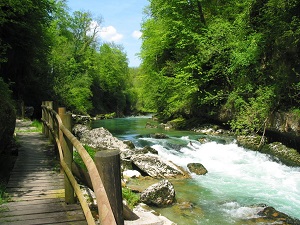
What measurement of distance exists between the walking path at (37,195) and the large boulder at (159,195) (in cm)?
254

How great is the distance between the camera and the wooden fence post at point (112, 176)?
195 cm

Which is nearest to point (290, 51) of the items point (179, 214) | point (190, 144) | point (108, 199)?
point (190, 144)

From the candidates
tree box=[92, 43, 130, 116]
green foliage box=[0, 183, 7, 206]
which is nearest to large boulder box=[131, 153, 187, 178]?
green foliage box=[0, 183, 7, 206]

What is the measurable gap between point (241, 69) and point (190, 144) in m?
5.65

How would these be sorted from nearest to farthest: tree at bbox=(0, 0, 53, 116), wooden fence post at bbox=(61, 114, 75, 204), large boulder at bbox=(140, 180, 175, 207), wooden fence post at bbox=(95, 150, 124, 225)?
wooden fence post at bbox=(95, 150, 124, 225) < wooden fence post at bbox=(61, 114, 75, 204) < large boulder at bbox=(140, 180, 175, 207) < tree at bbox=(0, 0, 53, 116)

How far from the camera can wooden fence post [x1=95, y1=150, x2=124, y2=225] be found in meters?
1.95

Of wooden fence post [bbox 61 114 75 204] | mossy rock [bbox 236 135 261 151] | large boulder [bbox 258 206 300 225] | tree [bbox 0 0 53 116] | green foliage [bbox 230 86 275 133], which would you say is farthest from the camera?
mossy rock [bbox 236 135 261 151]

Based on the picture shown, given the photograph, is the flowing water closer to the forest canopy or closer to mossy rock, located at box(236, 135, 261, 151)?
mossy rock, located at box(236, 135, 261, 151)

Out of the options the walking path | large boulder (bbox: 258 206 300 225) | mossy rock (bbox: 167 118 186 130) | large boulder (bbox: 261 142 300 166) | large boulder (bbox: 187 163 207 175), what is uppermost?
the walking path

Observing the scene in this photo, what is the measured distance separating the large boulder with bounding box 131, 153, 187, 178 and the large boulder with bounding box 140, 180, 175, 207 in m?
2.54

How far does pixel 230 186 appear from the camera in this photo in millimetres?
9609

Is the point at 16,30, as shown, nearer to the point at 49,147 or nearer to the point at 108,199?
the point at 49,147

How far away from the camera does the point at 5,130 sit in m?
6.04

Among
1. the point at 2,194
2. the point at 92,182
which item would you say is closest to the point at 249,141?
the point at 2,194
